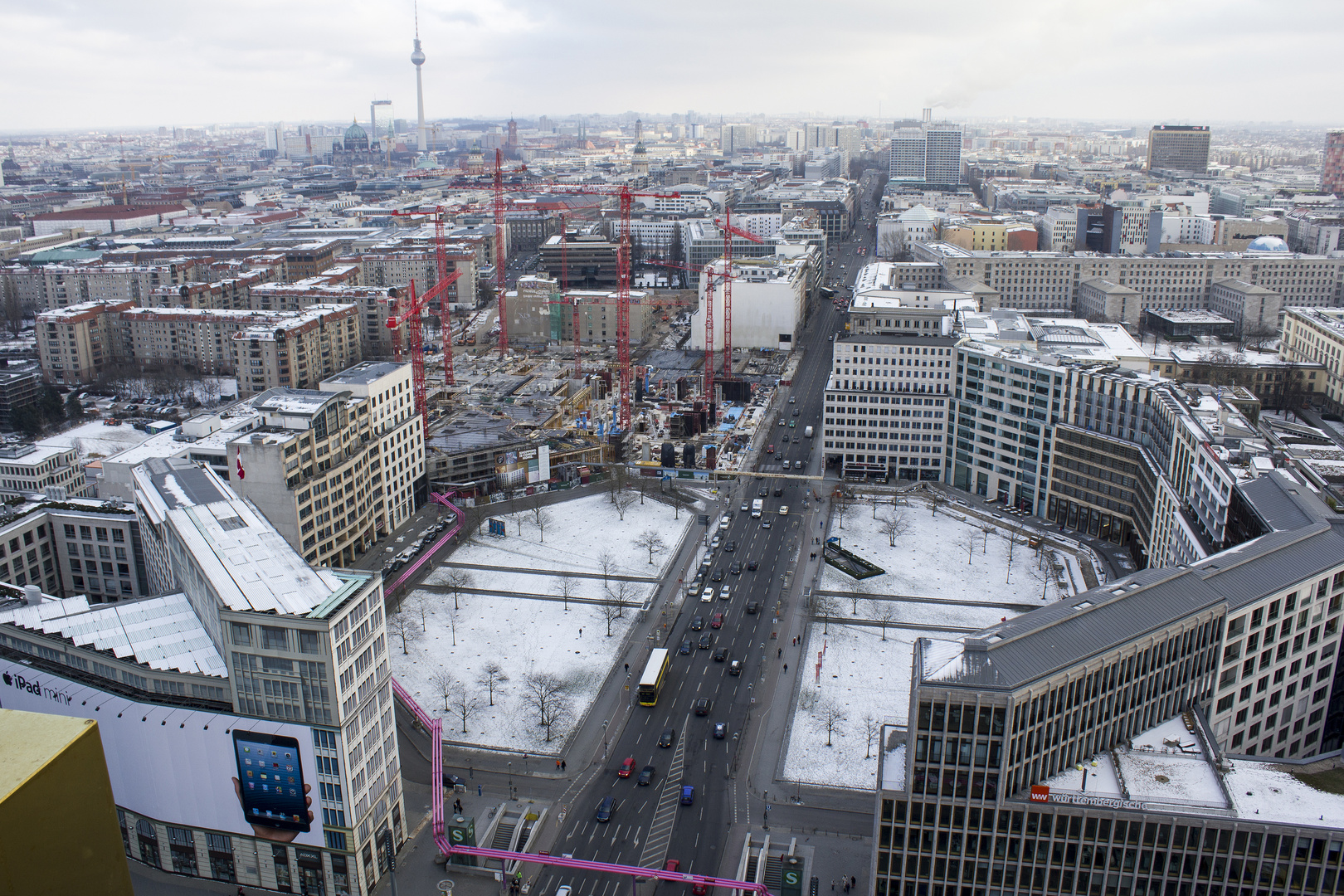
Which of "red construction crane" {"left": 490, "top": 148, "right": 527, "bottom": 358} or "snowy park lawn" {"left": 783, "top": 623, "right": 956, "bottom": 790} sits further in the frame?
"red construction crane" {"left": 490, "top": 148, "right": 527, "bottom": 358}

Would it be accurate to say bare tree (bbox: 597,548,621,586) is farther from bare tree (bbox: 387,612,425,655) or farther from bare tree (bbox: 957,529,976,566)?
bare tree (bbox: 957,529,976,566)

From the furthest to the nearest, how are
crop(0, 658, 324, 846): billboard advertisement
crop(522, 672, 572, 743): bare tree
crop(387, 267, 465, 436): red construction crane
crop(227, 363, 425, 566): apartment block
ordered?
crop(387, 267, 465, 436): red construction crane → crop(227, 363, 425, 566): apartment block → crop(522, 672, 572, 743): bare tree → crop(0, 658, 324, 846): billboard advertisement

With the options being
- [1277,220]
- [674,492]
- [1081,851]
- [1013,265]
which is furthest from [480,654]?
[1277,220]

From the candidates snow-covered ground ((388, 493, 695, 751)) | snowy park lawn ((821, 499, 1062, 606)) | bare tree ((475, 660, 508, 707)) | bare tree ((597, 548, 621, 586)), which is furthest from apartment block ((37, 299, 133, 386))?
snowy park lawn ((821, 499, 1062, 606))

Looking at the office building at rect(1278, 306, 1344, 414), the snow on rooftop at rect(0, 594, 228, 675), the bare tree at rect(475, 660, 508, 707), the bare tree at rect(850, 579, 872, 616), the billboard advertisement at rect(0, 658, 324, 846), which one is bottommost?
the bare tree at rect(475, 660, 508, 707)

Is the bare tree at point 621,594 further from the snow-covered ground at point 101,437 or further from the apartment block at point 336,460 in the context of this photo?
the snow-covered ground at point 101,437

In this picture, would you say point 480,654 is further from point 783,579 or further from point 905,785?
point 905,785

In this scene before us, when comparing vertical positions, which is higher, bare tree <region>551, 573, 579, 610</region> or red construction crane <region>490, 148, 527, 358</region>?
red construction crane <region>490, 148, 527, 358</region>
